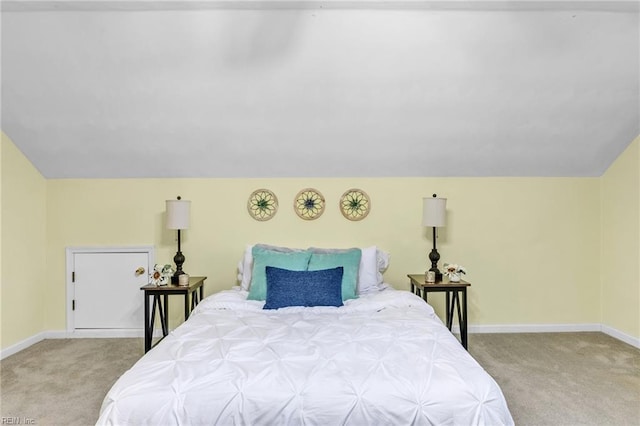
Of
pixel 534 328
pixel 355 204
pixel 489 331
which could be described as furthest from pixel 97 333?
pixel 534 328

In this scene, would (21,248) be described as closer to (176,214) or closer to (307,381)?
(176,214)

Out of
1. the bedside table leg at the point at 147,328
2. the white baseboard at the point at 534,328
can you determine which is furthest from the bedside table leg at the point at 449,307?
the bedside table leg at the point at 147,328

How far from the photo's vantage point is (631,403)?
96.6 inches

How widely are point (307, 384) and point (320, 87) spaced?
88.2 inches

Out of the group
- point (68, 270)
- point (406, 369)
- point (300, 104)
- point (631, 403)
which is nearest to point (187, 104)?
point (300, 104)

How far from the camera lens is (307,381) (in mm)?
1638

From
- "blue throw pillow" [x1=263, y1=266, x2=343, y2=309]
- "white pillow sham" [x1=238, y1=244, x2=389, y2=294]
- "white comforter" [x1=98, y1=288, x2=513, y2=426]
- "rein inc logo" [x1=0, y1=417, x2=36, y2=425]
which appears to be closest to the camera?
"white comforter" [x1=98, y1=288, x2=513, y2=426]

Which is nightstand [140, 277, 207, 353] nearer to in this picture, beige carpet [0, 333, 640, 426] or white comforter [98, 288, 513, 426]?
beige carpet [0, 333, 640, 426]

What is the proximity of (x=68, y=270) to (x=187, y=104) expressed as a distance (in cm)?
212

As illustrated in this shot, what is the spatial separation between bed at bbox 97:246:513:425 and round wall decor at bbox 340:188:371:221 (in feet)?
5.64

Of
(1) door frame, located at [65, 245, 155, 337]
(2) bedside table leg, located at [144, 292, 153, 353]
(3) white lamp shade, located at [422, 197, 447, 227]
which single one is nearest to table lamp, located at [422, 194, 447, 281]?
(3) white lamp shade, located at [422, 197, 447, 227]

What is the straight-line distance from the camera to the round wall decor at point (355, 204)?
3889mm

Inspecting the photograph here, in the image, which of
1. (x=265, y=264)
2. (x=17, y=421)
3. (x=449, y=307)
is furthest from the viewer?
(x=449, y=307)

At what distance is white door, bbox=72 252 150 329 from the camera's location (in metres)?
3.86
